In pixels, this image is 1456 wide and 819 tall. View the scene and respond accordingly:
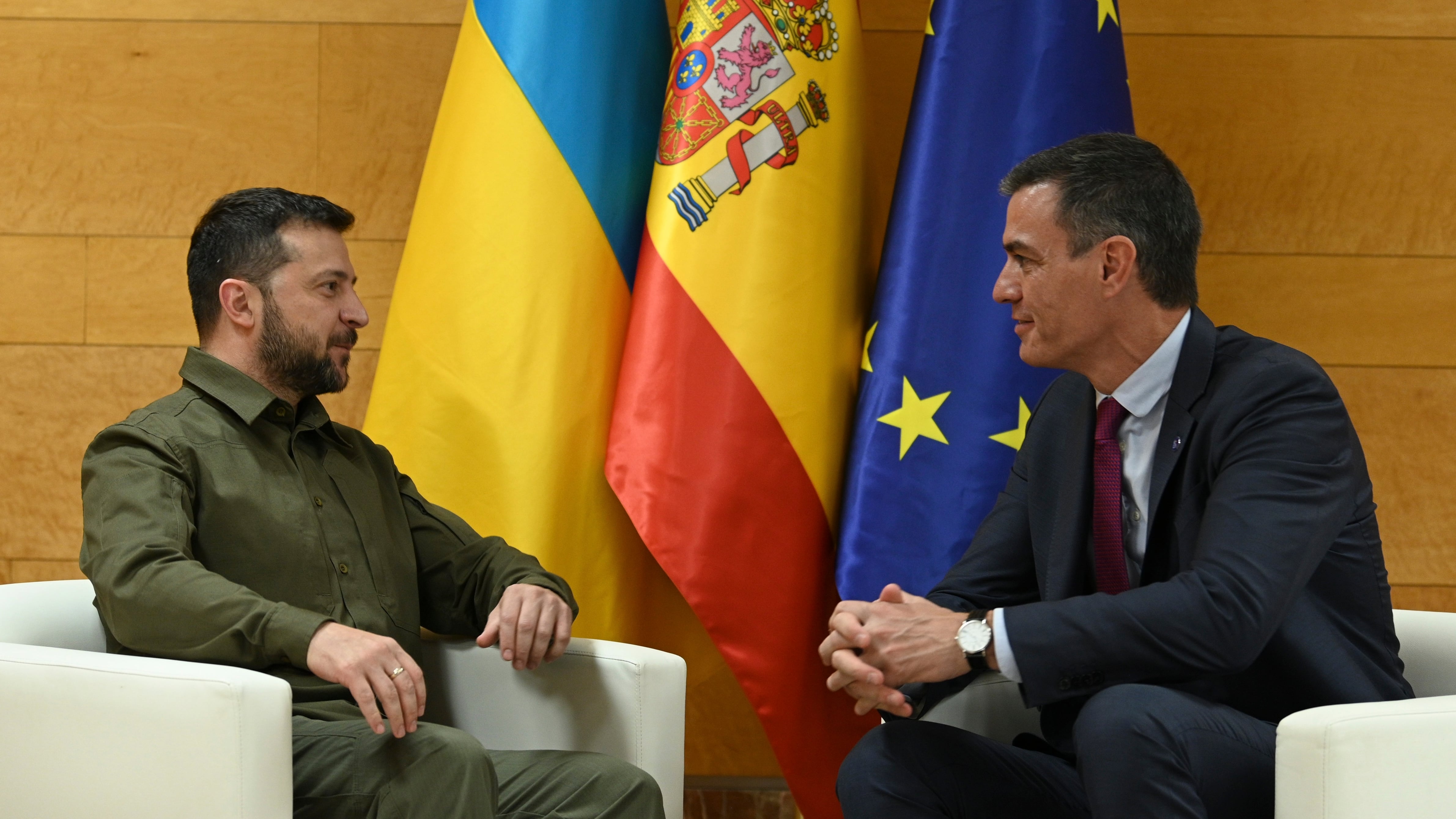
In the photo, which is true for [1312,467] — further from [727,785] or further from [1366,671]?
[727,785]

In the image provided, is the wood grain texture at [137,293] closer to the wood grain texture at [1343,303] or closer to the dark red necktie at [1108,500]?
the dark red necktie at [1108,500]

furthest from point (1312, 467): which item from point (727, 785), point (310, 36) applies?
point (310, 36)

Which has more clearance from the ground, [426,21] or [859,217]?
[426,21]

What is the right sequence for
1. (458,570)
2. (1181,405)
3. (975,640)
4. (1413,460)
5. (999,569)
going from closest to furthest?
(975,640), (1181,405), (999,569), (458,570), (1413,460)

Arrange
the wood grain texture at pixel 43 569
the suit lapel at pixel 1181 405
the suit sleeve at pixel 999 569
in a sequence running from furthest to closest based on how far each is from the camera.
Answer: the wood grain texture at pixel 43 569, the suit sleeve at pixel 999 569, the suit lapel at pixel 1181 405

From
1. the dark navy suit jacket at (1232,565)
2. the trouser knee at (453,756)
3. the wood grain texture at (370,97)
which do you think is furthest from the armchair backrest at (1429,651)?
the wood grain texture at (370,97)

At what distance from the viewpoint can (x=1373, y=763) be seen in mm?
1175

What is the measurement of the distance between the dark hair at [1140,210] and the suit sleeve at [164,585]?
1.12 meters

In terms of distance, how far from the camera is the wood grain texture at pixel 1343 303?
2.63m

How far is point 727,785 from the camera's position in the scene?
276 cm

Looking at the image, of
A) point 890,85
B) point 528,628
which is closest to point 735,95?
point 890,85

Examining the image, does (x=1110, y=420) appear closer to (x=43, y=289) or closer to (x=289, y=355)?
(x=289, y=355)

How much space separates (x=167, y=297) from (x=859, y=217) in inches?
64.6

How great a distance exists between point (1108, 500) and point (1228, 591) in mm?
282
